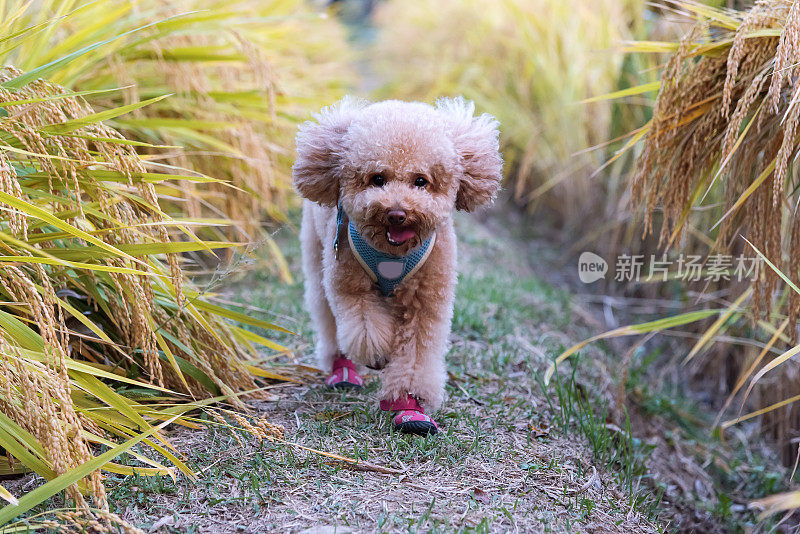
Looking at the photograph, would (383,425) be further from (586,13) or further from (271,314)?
(586,13)

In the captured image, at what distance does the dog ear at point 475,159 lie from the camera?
6.90 ft

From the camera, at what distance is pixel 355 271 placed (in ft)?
7.31

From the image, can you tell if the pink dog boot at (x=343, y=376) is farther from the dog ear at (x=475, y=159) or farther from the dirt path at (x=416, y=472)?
the dog ear at (x=475, y=159)

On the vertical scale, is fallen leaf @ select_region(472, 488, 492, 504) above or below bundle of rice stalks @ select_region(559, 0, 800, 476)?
below

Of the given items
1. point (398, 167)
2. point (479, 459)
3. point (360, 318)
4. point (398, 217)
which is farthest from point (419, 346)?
point (398, 167)

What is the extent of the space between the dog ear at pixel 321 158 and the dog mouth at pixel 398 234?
276mm

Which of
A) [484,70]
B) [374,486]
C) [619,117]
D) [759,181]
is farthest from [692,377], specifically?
[484,70]

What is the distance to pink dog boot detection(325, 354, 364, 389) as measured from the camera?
2553mm

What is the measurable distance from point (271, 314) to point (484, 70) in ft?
12.4

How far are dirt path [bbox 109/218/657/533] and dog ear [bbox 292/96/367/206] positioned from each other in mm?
755

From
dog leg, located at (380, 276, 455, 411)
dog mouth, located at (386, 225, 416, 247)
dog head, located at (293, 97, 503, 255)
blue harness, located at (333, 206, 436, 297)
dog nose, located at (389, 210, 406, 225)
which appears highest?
dog head, located at (293, 97, 503, 255)

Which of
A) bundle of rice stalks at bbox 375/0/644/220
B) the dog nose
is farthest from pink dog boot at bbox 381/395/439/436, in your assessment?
bundle of rice stalks at bbox 375/0/644/220

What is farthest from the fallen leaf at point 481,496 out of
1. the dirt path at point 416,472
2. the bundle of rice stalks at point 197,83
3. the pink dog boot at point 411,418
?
the bundle of rice stalks at point 197,83

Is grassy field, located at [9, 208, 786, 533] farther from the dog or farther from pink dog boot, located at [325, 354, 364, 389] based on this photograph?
the dog
